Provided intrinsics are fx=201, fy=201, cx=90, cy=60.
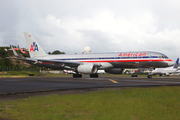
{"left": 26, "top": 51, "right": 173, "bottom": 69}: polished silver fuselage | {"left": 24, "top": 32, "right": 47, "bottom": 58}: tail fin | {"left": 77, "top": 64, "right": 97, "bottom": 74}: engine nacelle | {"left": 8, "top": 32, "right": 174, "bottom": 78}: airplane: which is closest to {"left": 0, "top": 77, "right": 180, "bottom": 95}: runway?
{"left": 26, "top": 51, "right": 173, "bottom": 69}: polished silver fuselage

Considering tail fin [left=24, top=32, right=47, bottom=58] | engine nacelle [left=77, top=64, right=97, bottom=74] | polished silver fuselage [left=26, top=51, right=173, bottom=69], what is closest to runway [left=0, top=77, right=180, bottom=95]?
polished silver fuselage [left=26, top=51, right=173, bottom=69]

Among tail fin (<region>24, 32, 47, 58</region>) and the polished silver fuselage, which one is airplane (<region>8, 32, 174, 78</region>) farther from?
tail fin (<region>24, 32, 47, 58</region>)

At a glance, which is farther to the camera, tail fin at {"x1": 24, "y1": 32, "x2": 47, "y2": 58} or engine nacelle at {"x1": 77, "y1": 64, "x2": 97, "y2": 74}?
tail fin at {"x1": 24, "y1": 32, "x2": 47, "y2": 58}

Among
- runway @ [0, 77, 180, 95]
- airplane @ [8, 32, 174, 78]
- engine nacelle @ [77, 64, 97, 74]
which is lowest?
runway @ [0, 77, 180, 95]

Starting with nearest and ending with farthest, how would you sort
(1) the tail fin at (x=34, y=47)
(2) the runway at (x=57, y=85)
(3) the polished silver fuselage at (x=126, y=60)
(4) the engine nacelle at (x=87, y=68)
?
(2) the runway at (x=57, y=85) < (3) the polished silver fuselage at (x=126, y=60) < (4) the engine nacelle at (x=87, y=68) < (1) the tail fin at (x=34, y=47)

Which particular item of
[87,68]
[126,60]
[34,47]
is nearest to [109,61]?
[126,60]

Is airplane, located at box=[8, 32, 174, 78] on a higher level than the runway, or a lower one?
higher

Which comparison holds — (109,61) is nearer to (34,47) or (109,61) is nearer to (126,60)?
(126,60)

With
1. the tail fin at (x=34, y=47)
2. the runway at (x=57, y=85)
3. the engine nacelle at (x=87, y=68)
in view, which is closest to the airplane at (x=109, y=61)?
the engine nacelle at (x=87, y=68)

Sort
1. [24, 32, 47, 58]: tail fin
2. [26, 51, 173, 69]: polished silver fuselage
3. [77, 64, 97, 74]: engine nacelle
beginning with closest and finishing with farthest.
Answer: [26, 51, 173, 69]: polished silver fuselage, [77, 64, 97, 74]: engine nacelle, [24, 32, 47, 58]: tail fin

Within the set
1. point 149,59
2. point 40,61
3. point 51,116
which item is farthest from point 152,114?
point 40,61

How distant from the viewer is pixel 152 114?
20.5 feet


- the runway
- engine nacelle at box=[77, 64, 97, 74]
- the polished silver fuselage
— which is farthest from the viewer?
engine nacelle at box=[77, 64, 97, 74]

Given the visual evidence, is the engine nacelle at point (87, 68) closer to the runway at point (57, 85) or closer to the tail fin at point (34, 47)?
the tail fin at point (34, 47)
